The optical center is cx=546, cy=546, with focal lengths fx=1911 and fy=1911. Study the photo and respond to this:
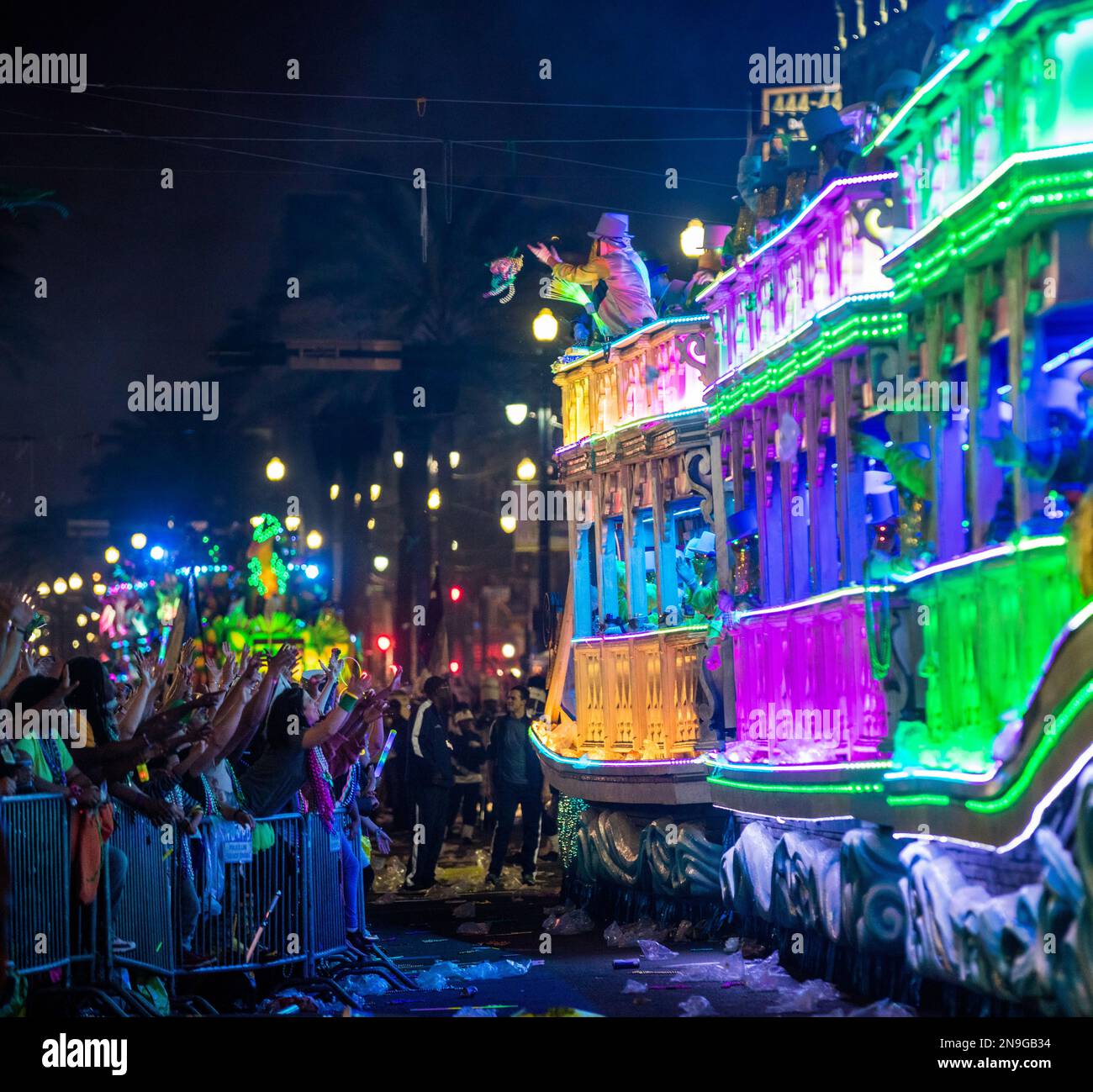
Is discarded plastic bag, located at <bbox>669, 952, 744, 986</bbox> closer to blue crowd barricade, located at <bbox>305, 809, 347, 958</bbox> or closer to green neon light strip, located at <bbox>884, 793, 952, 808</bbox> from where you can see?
blue crowd barricade, located at <bbox>305, 809, 347, 958</bbox>

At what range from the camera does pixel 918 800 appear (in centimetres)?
1029

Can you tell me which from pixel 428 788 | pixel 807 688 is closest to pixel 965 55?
pixel 807 688

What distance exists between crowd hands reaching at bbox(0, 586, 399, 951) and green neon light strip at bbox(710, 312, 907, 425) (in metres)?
3.80

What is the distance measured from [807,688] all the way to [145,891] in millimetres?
5081

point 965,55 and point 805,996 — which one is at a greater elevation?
point 965,55

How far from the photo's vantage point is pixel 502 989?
42.6 feet

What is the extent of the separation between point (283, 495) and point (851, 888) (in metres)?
42.0

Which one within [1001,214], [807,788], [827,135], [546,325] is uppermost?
[546,325]

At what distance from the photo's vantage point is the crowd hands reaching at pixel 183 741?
9844mm

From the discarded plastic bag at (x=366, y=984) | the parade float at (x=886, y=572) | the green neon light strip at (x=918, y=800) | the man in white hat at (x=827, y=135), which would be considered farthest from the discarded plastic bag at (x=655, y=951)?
the man in white hat at (x=827, y=135)

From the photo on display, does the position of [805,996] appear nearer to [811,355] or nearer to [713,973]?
[713,973]
